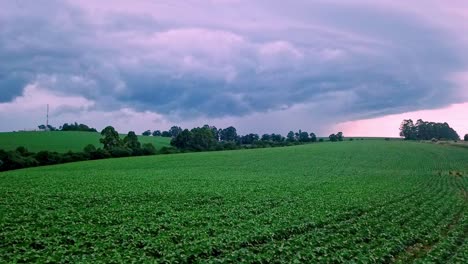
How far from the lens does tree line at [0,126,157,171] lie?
8331 cm

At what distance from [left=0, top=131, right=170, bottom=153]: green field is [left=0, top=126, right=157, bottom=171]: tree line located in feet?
23.7

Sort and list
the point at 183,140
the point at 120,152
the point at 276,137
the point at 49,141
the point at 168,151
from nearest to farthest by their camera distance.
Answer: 1. the point at 120,152
2. the point at 49,141
3. the point at 168,151
4. the point at 183,140
5. the point at 276,137

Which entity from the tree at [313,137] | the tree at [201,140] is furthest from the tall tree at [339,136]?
the tree at [201,140]

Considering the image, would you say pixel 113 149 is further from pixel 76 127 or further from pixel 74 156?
pixel 76 127

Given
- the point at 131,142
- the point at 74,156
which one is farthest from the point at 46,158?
the point at 131,142

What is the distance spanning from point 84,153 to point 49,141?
24.8m

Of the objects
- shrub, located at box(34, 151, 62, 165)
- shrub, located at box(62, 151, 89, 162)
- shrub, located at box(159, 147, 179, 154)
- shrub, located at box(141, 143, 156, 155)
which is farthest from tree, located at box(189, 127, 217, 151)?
shrub, located at box(34, 151, 62, 165)

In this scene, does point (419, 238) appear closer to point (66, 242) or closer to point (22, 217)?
point (66, 242)

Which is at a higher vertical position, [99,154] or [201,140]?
[201,140]

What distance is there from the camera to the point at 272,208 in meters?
30.5

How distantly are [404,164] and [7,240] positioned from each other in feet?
259

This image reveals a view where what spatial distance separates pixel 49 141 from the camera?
11812 cm

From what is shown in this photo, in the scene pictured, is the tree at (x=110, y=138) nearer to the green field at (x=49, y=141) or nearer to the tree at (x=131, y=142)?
the tree at (x=131, y=142)

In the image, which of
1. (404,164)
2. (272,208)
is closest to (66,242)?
(272,208)
